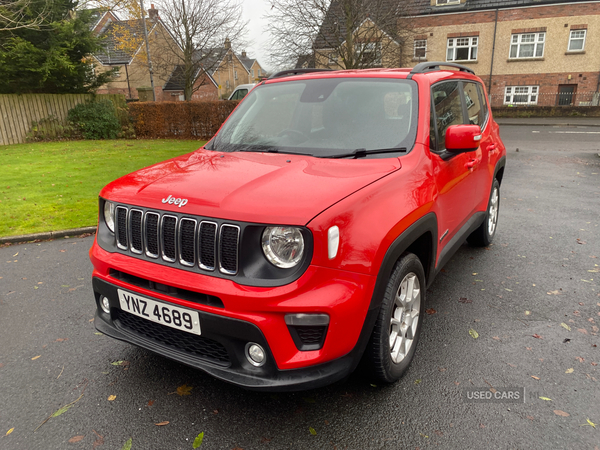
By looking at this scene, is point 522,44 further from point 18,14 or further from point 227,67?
point 18,14

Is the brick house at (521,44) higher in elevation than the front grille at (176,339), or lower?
higher

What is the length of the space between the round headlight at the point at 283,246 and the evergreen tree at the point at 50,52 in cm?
1809

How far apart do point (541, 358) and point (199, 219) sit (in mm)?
2608

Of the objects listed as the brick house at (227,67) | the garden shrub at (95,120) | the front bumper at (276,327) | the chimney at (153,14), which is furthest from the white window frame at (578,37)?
the front bumper at (276,327)

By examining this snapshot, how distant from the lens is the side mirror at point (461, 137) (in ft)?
10.0

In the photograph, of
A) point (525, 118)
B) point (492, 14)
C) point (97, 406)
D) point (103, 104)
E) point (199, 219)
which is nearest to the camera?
point (199, 219)

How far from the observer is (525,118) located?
2792 cm

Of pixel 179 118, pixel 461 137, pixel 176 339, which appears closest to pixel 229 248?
pixel 176 339

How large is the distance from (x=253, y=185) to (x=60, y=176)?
9.47 m

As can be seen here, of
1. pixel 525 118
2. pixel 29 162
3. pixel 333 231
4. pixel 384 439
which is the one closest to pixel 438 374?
pixel 384 439

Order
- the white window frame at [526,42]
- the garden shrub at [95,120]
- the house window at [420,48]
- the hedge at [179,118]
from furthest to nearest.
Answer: the house window at [420,48], the white window frame at [526,42], the garden shrub at [95,120], the hedge at [179,118]

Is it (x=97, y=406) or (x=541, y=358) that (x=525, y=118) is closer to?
(x=541, y=358)

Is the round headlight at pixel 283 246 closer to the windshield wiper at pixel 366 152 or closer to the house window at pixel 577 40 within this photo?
the windshield wiper at pixel 366 152

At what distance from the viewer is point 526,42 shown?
3108 centimetres
